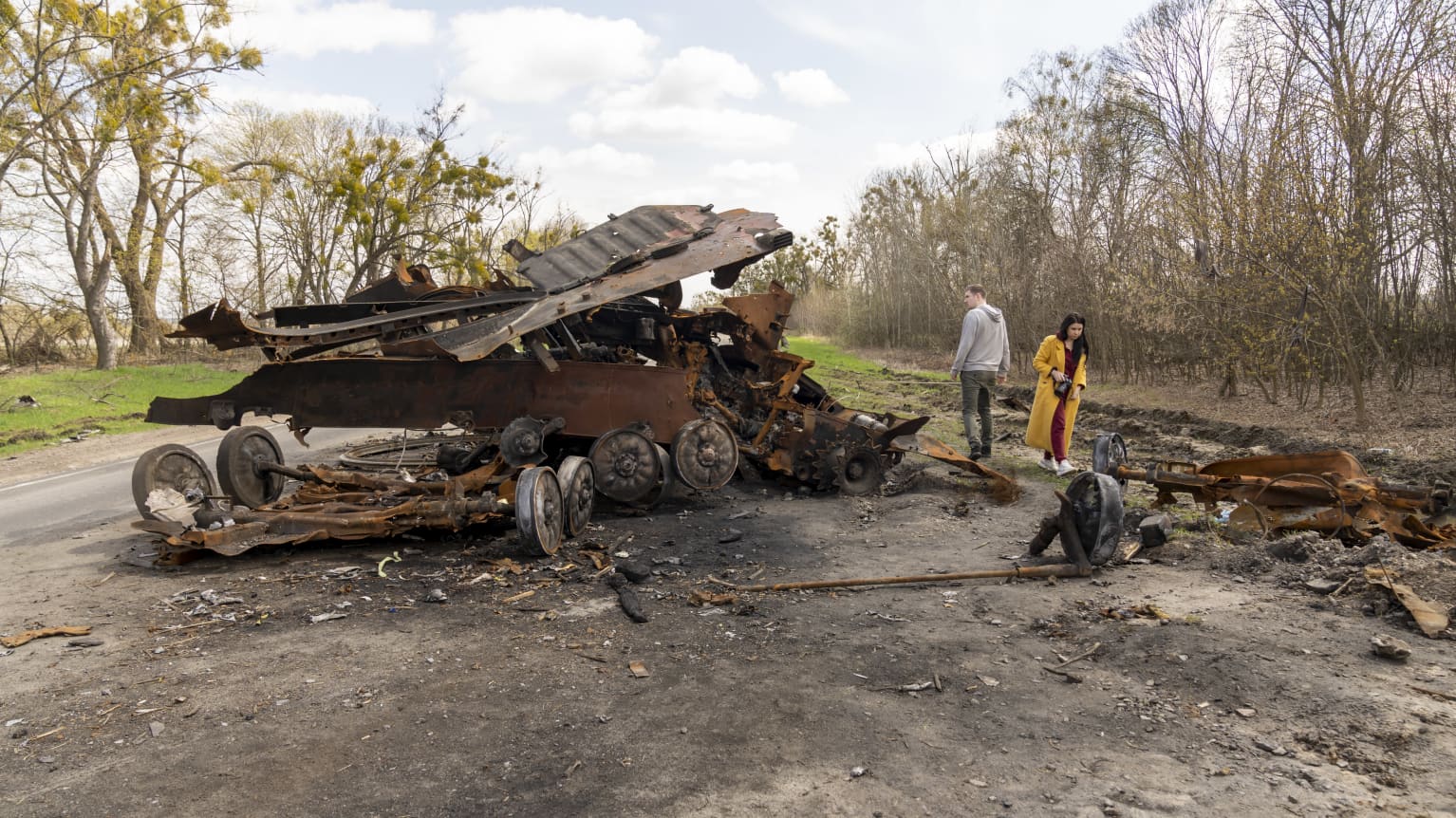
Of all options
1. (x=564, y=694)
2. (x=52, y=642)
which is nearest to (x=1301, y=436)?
(x=564, y=694)

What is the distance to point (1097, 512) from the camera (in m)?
5.42

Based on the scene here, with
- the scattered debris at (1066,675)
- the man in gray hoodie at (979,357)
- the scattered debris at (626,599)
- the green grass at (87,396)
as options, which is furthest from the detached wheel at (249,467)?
the green grass at (87,396)

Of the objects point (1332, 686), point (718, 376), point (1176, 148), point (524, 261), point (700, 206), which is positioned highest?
point (1176, 148)

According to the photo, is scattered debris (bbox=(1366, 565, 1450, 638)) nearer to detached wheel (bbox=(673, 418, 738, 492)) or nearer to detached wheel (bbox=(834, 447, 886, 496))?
detached wheel (bbox=(834, 447, 886, 496))

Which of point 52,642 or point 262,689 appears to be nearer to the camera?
point 262,689

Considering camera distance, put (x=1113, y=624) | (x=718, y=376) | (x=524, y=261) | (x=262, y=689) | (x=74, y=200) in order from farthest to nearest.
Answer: (x=74, y=200)
(x=718, y=376)
(x=524, y=261)
(x=1113, y=624)
(x=262, y=689)

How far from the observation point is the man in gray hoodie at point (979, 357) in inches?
384

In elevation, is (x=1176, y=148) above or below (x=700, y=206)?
above

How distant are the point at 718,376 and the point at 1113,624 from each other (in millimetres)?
5350

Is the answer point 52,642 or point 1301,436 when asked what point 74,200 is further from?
point 1301,436

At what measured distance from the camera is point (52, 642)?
181 inches

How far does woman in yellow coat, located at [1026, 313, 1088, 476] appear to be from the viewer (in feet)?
28.9

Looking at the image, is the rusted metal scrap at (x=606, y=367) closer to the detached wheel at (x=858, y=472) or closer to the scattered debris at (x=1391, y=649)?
the detached wheel at (x=858, y=472)

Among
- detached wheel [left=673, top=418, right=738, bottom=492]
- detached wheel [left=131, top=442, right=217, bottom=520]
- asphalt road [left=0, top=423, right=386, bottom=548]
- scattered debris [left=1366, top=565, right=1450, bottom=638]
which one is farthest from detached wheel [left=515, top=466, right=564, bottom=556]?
scattered debris [left=1366, top=565, right=1450, bottom=638]
